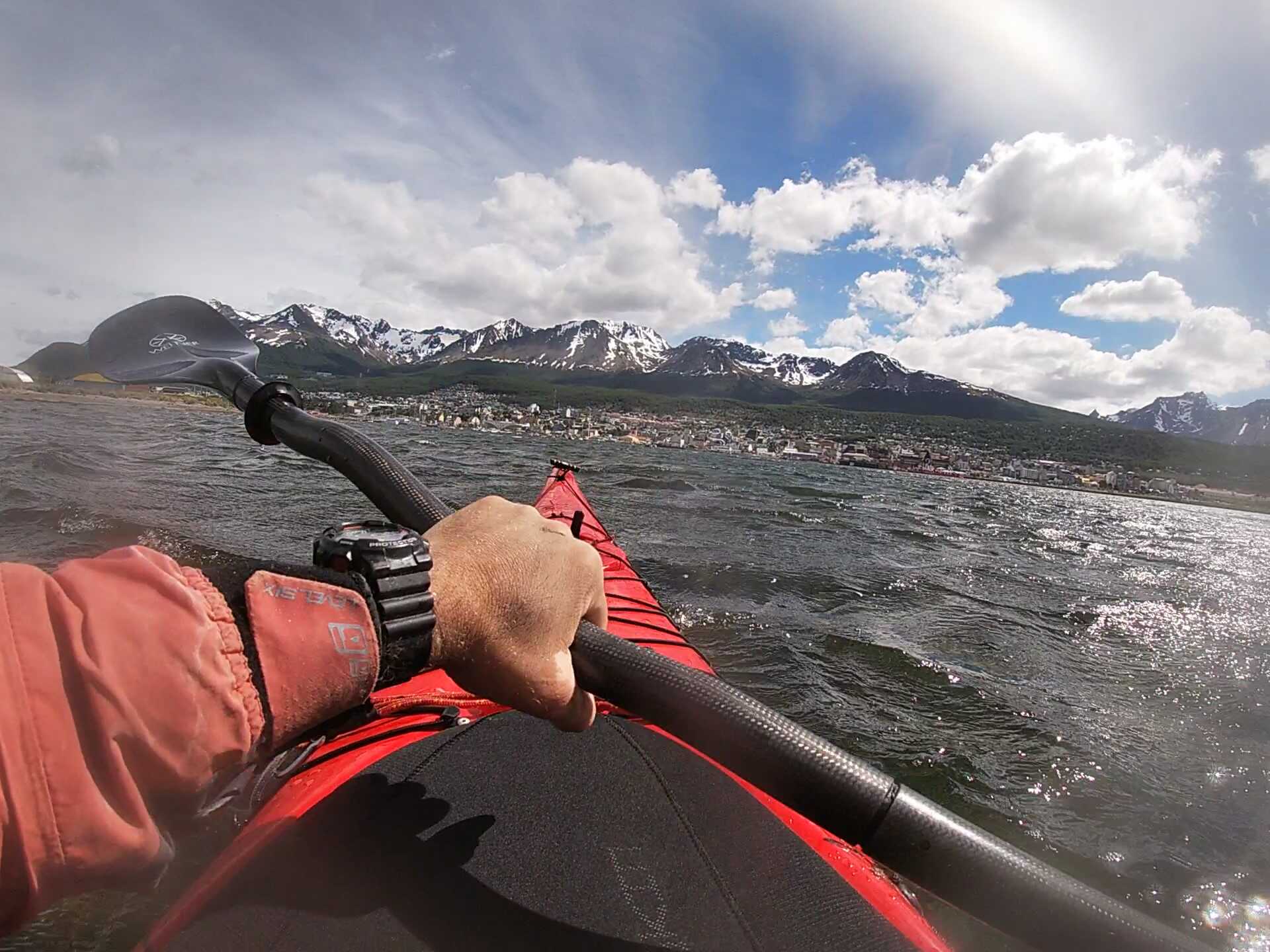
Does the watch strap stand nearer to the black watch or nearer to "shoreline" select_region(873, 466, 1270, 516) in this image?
the black watch

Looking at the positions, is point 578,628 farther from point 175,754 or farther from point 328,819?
point 328,819

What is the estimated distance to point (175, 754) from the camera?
3.06 feet

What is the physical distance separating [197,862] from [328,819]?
140 cm

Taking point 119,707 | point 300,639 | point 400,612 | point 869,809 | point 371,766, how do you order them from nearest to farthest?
point 119,707 → point 300,639 → point 400,612 → point 869,809 → point 371,766

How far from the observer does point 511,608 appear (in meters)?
1.42

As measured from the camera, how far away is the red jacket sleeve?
82 centimetres

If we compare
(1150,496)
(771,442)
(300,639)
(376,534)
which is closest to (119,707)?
→ (300,639)

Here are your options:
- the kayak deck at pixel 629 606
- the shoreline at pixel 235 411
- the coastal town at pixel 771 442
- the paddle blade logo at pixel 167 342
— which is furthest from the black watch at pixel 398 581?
A: the coastal town at pixel 771 442

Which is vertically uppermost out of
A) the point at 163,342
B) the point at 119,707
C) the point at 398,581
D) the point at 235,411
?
the point at 163,342

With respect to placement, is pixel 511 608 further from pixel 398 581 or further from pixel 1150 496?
pixel 1150 496

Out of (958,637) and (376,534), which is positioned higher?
(376,534)

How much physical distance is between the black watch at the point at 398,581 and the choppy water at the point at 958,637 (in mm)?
2339

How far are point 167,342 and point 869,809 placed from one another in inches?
233

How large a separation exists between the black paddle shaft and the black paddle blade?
4.15 m
